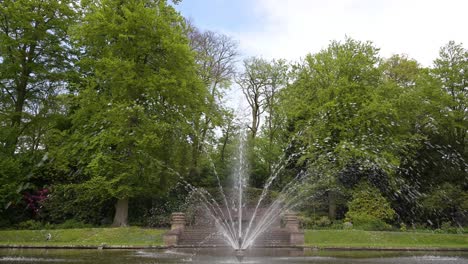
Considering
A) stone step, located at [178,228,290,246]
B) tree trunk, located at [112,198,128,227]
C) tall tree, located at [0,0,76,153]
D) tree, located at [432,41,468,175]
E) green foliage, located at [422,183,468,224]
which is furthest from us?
tree, located at [432,41,468,175]

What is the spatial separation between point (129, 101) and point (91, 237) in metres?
8.80

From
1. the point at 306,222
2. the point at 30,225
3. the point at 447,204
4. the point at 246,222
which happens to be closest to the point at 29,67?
the point at 30,225

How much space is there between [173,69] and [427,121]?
22.7 metres

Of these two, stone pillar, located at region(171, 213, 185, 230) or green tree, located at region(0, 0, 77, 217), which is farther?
green tree, located at region(0, 0, 77, 217)

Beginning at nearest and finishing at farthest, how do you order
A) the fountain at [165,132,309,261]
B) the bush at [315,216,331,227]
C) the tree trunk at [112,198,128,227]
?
the fountain at [165,132,309,261] < the tree trunk at [112,198,128,227] < the bush at [315,216,331,227]

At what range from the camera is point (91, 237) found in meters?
24.2

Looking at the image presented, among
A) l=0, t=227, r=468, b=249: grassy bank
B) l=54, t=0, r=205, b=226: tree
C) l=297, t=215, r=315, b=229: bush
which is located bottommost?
l=0, t=227, r=468, b=249: grassy bank

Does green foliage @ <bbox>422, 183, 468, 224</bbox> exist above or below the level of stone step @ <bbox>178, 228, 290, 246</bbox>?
above

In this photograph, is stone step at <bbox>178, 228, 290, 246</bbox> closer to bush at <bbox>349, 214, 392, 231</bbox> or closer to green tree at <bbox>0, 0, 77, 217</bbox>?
bush at <bbox>349, 214, 392, 231</bbox>

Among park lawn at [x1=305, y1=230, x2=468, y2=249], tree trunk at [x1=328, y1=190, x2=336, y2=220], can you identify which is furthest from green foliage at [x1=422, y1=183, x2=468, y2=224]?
tree trunk at [x1=328, y1=190, x2=336, y2=220]

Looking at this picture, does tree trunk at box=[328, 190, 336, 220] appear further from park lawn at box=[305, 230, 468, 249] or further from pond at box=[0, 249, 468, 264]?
pond at box=[0, 249, 468, 264]

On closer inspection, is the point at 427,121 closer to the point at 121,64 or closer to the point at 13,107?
the point at 121,64

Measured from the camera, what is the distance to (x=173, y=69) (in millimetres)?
29953

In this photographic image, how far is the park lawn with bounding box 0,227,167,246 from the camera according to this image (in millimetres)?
23156
